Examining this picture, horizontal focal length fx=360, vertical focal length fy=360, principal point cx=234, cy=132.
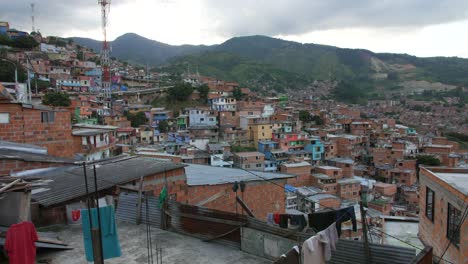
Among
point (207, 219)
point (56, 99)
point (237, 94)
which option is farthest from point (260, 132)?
point (207, 219)

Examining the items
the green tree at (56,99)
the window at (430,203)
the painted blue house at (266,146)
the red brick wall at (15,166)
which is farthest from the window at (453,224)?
the painted blue house at (266,146)

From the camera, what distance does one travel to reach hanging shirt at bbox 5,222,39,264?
449cm

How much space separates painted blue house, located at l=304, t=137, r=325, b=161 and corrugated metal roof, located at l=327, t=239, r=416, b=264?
39.5 m

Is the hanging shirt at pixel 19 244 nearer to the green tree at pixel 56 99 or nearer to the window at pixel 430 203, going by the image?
the window at pixel 430 203

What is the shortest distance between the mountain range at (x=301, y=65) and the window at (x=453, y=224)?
89708 mm

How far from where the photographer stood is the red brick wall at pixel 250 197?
10422mm

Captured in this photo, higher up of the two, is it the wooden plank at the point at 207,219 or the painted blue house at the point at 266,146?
the wooden plank at the point at 207,219

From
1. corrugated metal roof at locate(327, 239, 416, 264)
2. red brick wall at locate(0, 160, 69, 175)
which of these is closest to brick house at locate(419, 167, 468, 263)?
corrugated metal roof at locate(327, 239, 416, 264)

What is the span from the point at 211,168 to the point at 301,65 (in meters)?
137

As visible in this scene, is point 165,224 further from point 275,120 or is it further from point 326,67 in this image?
point 326,67

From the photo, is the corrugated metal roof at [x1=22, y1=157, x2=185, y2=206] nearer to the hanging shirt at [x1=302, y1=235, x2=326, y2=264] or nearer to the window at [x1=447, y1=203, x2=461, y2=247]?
the hanging shirt at [x1=302, y1=235, x2=326, y2=264]

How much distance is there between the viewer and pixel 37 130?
12.0 m

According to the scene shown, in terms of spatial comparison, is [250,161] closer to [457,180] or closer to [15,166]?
[457,180]

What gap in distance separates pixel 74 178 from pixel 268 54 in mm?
169010
